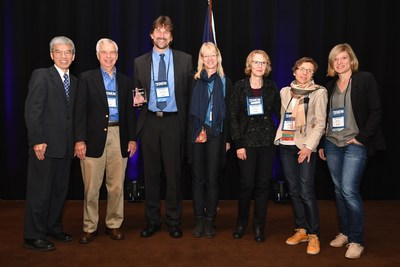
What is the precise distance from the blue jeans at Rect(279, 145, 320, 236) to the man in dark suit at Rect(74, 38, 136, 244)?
55.8 inches

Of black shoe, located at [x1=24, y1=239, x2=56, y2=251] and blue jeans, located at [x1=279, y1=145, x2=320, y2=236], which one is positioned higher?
blue jeans, located at [x1=279, y1=145, x2=320, y2=236]

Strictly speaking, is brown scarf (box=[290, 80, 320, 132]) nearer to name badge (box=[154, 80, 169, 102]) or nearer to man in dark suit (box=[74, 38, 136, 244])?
name badge (box=[154, 80, 169, 102])

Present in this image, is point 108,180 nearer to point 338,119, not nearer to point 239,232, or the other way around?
point 239,232

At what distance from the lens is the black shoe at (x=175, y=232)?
12.1ft

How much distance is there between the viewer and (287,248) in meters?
3.45

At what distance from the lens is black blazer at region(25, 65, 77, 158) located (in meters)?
3.29

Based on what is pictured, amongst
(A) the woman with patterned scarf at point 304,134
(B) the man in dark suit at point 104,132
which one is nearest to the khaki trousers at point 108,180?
(B) the man in dark suit at point 104,132

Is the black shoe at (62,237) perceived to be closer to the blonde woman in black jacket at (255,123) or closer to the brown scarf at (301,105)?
the blonde woman in black jacket at (255,123)

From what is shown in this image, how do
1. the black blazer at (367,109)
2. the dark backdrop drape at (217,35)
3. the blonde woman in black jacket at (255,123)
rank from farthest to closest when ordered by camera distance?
1. the dark backdrop drape at (217,35)
2. the blonde woman in black jacket at (255,123)
3. the black blazer at (367,109)

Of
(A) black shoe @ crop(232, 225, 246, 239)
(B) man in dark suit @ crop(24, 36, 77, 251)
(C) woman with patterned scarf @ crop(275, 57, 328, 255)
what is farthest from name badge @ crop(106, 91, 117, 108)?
(A) black shoe @ crop(232, 225, 246, 239)

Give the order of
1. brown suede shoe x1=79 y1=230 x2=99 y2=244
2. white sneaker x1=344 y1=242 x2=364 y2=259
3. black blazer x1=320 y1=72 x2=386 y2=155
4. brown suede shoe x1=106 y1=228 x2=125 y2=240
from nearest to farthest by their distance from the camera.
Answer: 1. black blazer x1=320 y1=72 x2=386 y2=155
2. white sneaker x1=344 y1=242 x2=364 y2=259
3. brown suede shoe x1=79 y1=230 x2=99 y2=244
4. brown suede shoe x1=106 y1=228 x2=125 y2=240

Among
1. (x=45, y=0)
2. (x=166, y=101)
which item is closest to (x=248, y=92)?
(x=166, y=101)

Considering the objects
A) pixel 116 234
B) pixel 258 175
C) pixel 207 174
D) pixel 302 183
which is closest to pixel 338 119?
pixel 302 183

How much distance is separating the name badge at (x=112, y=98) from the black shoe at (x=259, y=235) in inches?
66.6
